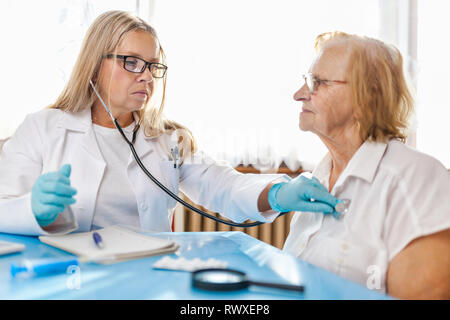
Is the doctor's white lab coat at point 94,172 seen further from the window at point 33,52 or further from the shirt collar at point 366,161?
the window at point 33,52

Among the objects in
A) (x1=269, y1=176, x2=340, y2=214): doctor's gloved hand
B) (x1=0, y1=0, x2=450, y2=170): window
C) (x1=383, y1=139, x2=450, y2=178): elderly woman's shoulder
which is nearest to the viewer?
(x1=383, y1=139, x2=450, y2=178): elderly woman's shoulder

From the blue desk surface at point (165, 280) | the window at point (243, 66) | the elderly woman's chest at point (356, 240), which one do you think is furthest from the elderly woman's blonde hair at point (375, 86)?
the window at point (243, 66)

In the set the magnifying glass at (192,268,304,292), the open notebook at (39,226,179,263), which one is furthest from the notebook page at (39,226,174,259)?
the magnifying glass at (192,268,304,292)

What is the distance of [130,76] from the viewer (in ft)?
4.28

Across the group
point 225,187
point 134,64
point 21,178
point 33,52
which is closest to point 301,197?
point 225,187

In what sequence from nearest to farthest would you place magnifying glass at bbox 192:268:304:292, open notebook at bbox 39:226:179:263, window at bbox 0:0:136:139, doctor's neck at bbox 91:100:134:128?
1. magnifying glass at bbox 192:268:304:292
2. open notebook at bbox 39:226:179:263
3. doctor's neck at bbox 91:100:134:128
4. window at bbox 0:0:136:139

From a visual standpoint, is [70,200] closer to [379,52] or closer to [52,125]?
[52,125]

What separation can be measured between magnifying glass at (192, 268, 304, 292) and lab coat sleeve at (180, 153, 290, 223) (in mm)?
590

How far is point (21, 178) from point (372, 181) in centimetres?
97

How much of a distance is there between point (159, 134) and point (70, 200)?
23.1 inches

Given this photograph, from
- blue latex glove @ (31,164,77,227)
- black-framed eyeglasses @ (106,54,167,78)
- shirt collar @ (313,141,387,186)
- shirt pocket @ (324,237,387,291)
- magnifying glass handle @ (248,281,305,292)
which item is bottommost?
shirt pocket @ (324,237,387,291)

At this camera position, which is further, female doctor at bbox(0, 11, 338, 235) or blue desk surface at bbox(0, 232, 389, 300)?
female doctor at bbox(0, 11, 338, 235)

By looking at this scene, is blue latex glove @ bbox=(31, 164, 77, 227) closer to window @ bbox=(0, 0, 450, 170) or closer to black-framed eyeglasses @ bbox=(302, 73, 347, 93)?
black-framed eyeglasses @ bbox=(302, 73, 347, 93)

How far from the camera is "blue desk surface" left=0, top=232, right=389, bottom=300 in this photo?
58cm
